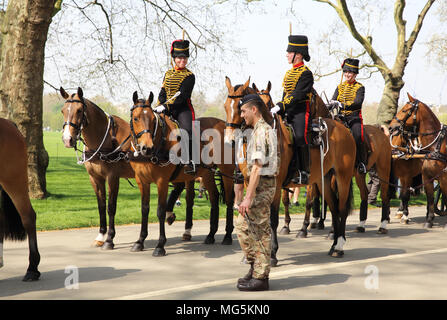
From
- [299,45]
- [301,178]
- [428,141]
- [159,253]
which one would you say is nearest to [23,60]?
[159,253]

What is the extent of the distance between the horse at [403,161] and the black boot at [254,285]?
7.76 m

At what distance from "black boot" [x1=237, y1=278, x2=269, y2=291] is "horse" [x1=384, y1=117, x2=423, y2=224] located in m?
7.76

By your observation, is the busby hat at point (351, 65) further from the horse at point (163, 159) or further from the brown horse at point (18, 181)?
the brown horse at point (18, 181)

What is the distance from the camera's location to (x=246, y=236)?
645 centimetres

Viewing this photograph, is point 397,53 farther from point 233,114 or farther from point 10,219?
point 10,219

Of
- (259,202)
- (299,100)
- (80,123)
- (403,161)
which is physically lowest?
(259,202)

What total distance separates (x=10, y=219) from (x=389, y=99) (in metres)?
19.1

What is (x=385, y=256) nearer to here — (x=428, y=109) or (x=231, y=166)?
(x=231, y=166)

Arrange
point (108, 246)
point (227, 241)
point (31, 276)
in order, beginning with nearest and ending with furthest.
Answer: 1. point (31, 276)
2. point (108, 246)
3. point (227, 241)

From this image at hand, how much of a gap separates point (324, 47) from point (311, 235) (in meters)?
18.9

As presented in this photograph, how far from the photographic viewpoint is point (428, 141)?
12.9 meters

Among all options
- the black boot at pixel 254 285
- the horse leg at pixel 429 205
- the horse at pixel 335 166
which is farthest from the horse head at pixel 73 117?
the horse leg at pixel 429 205

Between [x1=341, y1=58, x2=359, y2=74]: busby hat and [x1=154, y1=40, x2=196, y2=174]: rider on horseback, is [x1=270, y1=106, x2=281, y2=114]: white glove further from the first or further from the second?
[x1=341, y1=58, x2=359, y2=74]: busby hat

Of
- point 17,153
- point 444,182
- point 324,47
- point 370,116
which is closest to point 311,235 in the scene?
point 444,182
